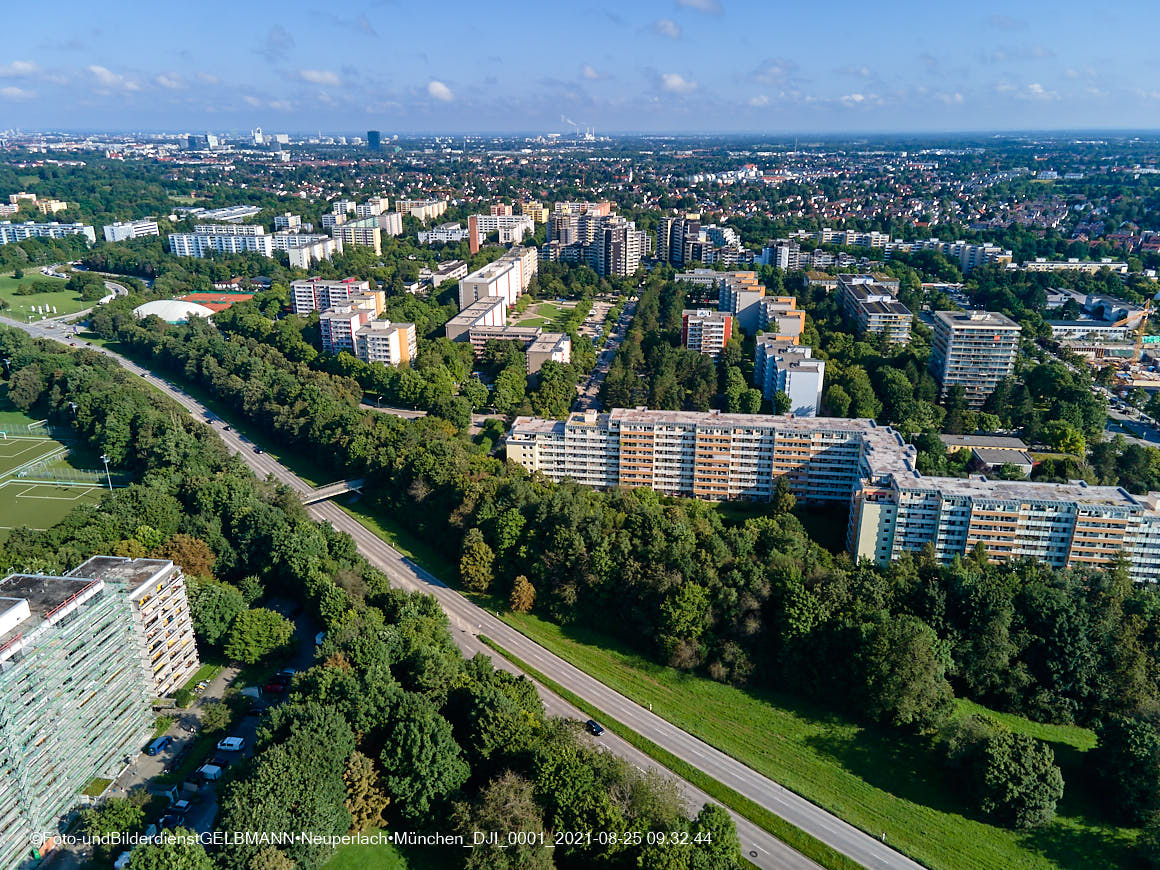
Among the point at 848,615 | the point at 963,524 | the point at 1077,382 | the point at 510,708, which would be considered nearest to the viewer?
the point at 510,708

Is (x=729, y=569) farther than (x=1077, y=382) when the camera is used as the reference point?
No

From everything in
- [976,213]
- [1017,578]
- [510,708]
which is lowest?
[510,708]

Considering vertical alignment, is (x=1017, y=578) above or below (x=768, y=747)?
above

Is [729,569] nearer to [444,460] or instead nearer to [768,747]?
[768,747]

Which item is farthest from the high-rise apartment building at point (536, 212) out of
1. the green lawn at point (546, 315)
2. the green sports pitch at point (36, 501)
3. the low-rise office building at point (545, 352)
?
the green sports pitch at point (36, 501)

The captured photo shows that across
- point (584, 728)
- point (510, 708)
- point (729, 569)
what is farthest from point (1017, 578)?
point (510, 708)

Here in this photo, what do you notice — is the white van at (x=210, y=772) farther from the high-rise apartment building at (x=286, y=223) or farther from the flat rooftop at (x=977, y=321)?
the high-rise apartment building at (x=286, y=223)
